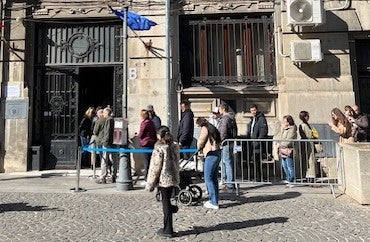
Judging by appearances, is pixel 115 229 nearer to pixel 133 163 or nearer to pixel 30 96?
pixel 133 163

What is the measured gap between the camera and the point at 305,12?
10008 mm

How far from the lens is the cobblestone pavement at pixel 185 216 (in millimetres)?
5371

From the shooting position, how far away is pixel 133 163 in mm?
10508

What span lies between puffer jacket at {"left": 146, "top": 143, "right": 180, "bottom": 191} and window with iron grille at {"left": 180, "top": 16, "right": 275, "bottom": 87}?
230 inches

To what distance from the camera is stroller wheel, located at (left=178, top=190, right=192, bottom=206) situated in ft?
22.9

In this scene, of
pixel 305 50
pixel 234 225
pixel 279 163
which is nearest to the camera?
pixel 234 225

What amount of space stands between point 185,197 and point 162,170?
5.70 feet

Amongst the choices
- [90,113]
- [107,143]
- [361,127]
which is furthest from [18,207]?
[361,127]

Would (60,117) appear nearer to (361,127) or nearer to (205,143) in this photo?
(205,143)

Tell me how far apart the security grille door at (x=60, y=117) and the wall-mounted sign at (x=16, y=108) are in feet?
1.98

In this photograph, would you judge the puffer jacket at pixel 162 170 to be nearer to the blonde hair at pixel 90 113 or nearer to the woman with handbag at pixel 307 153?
the woman with handbag at pixel 307 153

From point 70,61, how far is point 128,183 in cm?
518

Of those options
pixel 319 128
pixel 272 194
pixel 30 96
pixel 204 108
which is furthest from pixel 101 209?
pixel 319 128

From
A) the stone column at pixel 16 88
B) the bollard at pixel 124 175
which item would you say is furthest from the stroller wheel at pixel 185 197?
the stone column at pixel 16 88
